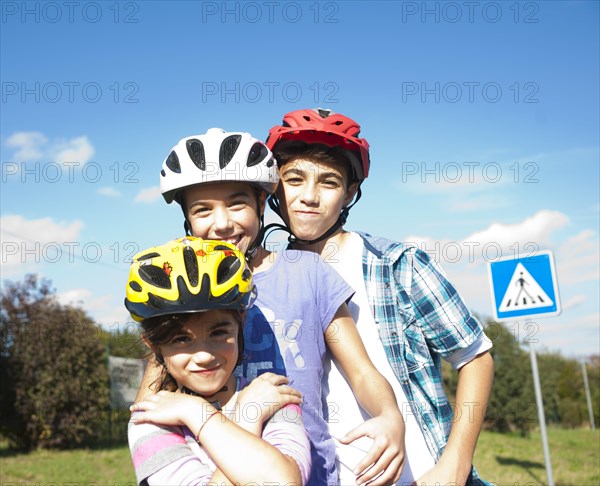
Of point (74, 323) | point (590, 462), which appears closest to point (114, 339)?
point (74, 323)

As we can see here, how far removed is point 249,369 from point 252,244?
60 centimetres

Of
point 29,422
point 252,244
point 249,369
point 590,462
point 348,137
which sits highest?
point 348,137

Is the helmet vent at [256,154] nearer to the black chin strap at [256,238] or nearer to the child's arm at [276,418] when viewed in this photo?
the black chin strap at [256,238]

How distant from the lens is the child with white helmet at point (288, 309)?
2.55 m

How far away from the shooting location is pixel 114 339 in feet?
102

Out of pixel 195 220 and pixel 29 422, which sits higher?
pixel 195 220

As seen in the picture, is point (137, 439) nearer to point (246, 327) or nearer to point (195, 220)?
point (246, 327)

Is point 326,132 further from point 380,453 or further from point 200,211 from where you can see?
point 380,453

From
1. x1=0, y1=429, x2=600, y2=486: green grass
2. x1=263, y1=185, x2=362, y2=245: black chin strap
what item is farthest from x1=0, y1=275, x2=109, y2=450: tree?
x1=263, y1=185, x2=362, y2=245: black chin strap

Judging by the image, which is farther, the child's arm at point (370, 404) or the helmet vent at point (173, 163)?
the helmet vent at point (173, 163)

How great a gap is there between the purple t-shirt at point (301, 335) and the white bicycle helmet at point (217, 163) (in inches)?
20.4

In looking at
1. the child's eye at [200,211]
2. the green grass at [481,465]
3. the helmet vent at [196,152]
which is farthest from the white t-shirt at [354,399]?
the green grass at [481,465]

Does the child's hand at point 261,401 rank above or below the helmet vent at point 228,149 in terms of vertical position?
below

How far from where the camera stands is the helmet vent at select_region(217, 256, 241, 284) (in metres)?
2.50
